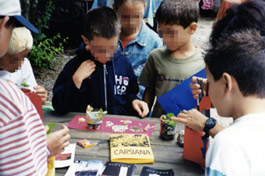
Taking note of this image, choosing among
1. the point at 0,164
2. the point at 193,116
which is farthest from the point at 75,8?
the point at 0,164

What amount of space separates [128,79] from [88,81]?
0.34 m

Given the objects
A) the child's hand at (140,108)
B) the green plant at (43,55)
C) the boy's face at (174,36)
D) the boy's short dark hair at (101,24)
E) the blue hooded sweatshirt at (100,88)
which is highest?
the boy's short dark hair at (101,24)

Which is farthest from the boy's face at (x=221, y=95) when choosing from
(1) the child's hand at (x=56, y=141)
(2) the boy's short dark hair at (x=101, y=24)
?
(2) the boy's short dark hair at (x=101, y=24)

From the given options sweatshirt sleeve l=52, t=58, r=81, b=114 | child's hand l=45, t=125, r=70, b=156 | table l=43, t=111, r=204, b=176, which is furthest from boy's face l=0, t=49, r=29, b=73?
child's hand l=45, t=125, r=70, b=156

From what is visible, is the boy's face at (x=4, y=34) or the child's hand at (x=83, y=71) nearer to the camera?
the boy's face at (x=4, y=34)

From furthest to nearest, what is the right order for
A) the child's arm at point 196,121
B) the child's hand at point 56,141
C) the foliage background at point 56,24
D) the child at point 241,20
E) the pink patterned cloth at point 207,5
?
the pink patterned cloth at point 207,5 < the foliage background at point 56,24 < the child's arm at point 196,121 < the child's hand at point 56,141 < the child at point 241,20

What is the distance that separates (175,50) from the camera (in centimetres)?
256

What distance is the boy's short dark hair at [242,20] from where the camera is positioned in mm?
1330

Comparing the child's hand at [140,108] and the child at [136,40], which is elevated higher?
the child at [136,40]

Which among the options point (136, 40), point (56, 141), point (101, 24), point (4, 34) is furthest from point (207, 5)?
point (4, 34)

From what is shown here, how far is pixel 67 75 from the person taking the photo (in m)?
2.34

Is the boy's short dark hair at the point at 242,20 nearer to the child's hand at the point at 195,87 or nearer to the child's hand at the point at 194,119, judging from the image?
the child's hand at the point at 194,119

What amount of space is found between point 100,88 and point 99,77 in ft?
0.30

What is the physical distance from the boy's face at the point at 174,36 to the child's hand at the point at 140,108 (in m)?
0.55
